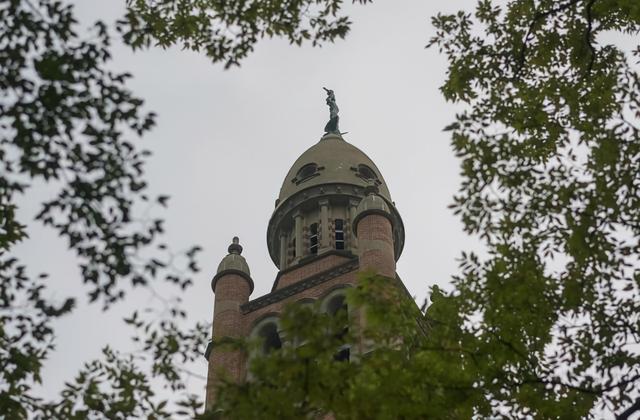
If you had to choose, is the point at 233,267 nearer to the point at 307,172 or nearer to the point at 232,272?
the point at 232,272

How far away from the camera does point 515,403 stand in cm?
1037

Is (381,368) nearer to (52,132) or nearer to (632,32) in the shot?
(52,132)

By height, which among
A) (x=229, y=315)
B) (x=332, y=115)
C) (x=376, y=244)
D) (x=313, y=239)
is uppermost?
(x=332, y=115)

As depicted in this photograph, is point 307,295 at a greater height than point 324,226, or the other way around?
point 324,226

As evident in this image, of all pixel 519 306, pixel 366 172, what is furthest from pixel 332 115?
pixel 519 306

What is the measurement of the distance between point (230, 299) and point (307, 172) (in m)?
8.12

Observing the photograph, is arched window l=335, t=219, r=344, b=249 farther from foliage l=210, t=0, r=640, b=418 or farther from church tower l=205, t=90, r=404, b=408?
foliage l=210, t=0, r=640, b=418

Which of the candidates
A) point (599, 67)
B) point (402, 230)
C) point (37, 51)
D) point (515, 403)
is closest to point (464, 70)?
point (599, 67)

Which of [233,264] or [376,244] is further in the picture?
[233,264]

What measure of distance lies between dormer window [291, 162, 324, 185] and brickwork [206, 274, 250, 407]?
254 inches

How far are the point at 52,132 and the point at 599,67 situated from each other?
22.6 feet

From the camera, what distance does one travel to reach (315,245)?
3628 centimetres

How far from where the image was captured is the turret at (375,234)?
30.8 metres

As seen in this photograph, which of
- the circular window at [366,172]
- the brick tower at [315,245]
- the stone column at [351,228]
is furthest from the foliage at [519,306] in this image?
the circular window at [366,172]
